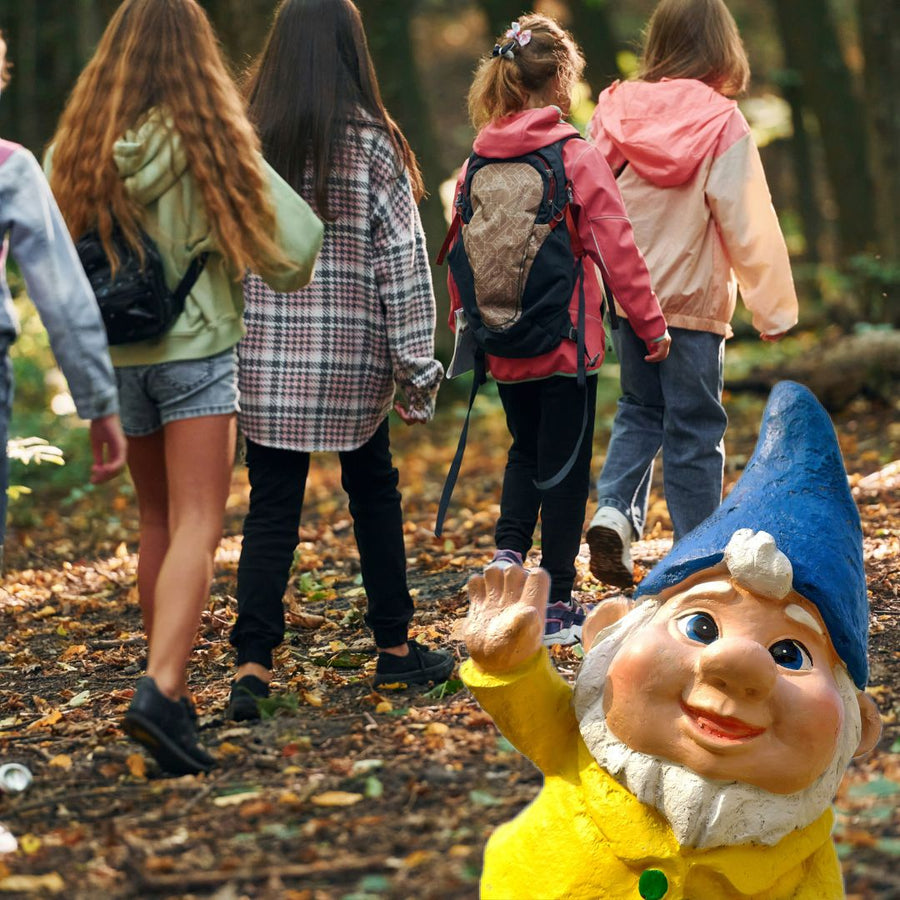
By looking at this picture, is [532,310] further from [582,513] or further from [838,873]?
[838,873]

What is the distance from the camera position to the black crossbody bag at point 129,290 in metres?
3.74

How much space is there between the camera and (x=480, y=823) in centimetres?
348

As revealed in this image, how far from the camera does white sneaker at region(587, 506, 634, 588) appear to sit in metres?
5.31

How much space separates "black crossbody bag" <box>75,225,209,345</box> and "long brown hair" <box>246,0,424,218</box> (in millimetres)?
730

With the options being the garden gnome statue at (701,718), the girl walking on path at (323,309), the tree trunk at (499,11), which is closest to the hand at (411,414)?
the girl walking on path at (323,309)

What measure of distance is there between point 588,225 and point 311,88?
3.48ft

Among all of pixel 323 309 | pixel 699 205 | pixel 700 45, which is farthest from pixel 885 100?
pixel 323 309

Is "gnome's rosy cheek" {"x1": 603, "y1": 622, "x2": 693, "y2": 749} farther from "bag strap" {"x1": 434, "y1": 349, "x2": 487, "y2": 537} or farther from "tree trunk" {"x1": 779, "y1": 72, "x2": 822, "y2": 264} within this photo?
"tree trunk" {"x1": 779, "y1": 72, "x2": 822, "y2": 264}

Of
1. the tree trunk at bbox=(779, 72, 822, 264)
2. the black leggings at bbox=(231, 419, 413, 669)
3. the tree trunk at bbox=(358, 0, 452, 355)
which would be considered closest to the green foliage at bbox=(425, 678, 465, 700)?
the black leggings at bbox=(231, 419, 413, 669)

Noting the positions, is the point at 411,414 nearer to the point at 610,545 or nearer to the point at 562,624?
the point at 562,624

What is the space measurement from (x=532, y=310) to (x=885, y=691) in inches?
66.3

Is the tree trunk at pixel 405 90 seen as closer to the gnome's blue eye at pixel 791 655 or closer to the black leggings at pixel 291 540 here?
the black leggings at pixel 291 540

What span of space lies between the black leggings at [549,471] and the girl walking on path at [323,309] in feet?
1.92

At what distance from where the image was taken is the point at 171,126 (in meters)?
3.87
